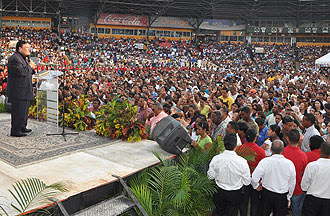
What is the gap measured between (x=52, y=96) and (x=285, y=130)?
14.6ft

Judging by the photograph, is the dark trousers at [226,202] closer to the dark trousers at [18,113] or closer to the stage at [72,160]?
the stage at [72,160]

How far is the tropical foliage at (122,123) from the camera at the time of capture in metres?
6.28

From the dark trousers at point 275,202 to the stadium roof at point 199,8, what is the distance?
31337mm

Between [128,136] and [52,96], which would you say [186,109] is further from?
[52,96]

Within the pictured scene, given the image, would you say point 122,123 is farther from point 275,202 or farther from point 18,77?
point 275,202

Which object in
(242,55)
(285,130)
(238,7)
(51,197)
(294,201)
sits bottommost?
(294,201)

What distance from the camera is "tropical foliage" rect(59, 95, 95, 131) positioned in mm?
6965

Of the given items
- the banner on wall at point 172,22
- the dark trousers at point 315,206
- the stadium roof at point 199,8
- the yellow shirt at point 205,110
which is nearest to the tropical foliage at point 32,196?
the dark trousers at point 315,206

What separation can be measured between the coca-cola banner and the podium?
35.9 meters

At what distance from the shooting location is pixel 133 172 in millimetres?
4637

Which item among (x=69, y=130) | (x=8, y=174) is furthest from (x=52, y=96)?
(x=8, y=174)

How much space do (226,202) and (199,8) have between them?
3821 cm

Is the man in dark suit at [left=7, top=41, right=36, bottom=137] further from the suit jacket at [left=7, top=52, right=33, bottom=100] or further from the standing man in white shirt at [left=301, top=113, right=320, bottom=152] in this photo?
the standing man in white shirt at [left=301, top=113, right=320, bottom=152]

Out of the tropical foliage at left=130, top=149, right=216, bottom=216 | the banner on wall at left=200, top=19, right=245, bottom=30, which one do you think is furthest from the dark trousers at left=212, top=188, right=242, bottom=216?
the banner on wall at left=200, top=19, right=245, bottom=30
